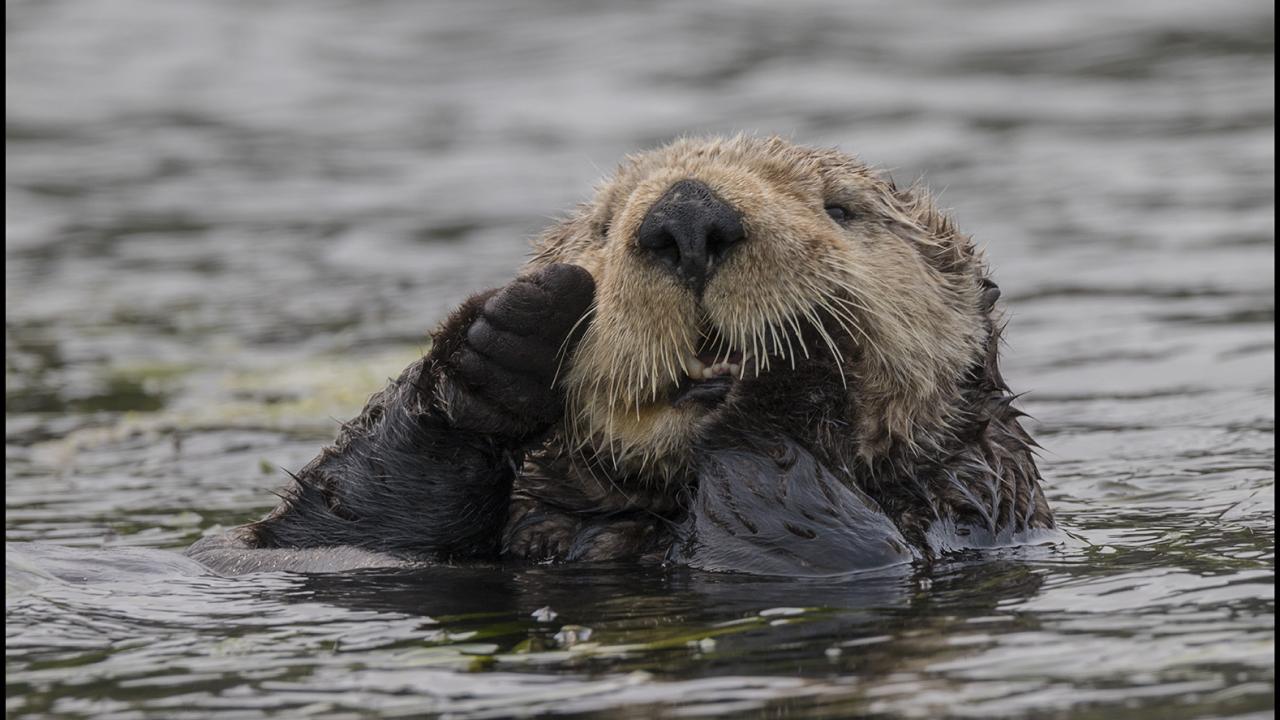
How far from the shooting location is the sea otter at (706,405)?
4578 millimetres

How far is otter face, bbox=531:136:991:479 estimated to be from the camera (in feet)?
14.7

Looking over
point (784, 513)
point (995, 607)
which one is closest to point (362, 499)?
point (784, 513)

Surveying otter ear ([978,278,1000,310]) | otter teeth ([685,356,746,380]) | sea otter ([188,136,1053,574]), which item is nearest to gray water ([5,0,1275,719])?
sea otter ([188,136,1053,574])

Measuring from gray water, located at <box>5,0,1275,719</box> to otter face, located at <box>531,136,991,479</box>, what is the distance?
0.45 metres

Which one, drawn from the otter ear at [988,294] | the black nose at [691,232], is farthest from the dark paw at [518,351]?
the otter ear at [988,294]

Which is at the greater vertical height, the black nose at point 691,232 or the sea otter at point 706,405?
the black nose at point 691,232

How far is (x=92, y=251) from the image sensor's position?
13781 mm

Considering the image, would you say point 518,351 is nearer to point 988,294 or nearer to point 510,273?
point 988,294

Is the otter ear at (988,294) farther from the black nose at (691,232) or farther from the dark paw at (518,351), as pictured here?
the dark paw at (518,351)

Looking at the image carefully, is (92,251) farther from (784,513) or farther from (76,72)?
(784,513)

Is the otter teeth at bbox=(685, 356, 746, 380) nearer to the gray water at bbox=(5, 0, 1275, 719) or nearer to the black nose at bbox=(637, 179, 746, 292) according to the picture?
the black nose at bbox=(637, 179, 746, 292)

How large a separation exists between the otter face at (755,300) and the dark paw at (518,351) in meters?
0.09

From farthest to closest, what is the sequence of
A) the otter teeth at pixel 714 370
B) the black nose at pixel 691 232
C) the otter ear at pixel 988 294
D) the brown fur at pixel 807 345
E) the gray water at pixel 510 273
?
1. the otter ear at pixel 988 294
2. the otter teeth at pixel 714 370
3. the brown fur at pixel 807 345
4. the black nose at pixel 691 232
5. the gray water at pixel 510 273

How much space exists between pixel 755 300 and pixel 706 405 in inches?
16.5
